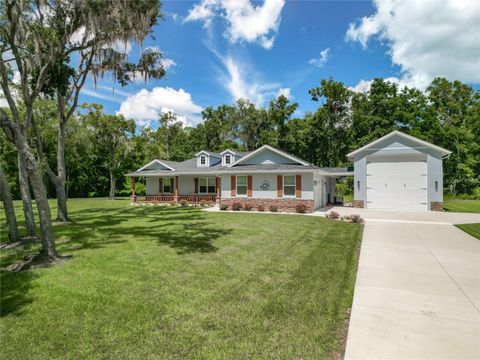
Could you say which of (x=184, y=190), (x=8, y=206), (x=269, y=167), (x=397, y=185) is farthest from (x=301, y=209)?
(x=8, y=206)

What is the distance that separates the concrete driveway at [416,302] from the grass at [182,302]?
28 cm

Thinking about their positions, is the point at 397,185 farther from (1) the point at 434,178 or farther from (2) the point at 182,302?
(2) the point at 182,302

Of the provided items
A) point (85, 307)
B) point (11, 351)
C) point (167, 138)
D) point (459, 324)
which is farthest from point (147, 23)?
point (167, 138)

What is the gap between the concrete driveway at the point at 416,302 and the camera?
304cm

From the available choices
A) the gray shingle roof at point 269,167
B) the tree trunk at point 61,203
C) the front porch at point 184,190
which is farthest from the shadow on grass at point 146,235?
the front porch at point 184,190

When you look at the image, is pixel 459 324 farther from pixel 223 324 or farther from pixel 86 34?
pixel 86 34

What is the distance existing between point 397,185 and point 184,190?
1732 centimetres

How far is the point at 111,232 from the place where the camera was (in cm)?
1016

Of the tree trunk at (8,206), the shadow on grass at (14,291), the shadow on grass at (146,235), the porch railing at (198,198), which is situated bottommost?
the shadow on grass at (146,235)

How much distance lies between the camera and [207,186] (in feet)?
77.7

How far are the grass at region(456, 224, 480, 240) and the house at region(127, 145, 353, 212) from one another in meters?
7.58

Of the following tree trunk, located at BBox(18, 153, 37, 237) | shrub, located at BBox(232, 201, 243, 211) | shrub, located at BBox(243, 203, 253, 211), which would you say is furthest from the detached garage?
tree trunk, located at BBox(18, 153, 37, 237)

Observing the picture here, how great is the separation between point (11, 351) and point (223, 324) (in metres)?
2.44

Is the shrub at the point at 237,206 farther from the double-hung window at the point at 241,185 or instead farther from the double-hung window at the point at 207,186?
the double-hung window at the point at 207,186
